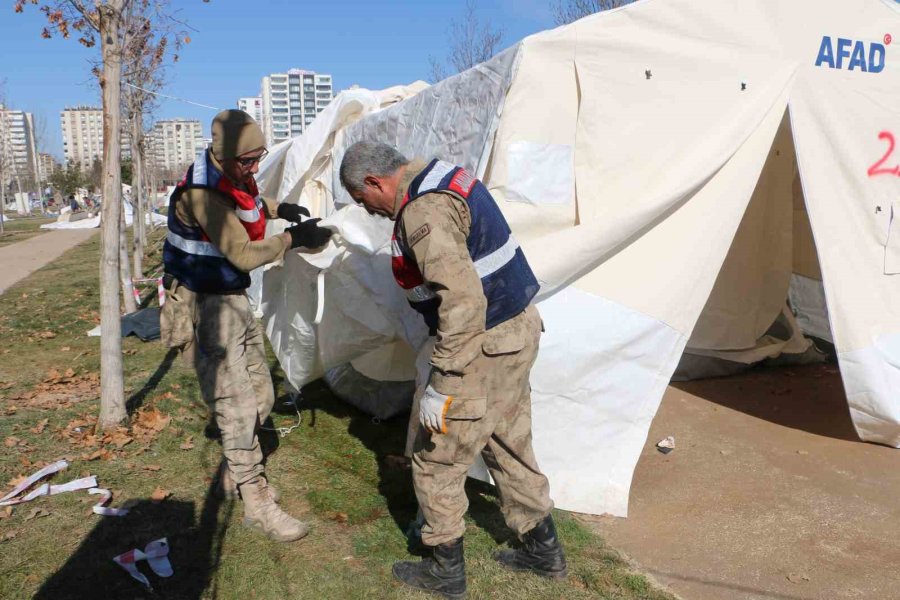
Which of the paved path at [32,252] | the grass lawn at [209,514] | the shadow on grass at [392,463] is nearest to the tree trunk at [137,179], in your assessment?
the paved path at [32,252]

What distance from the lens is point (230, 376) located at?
3.52 meters

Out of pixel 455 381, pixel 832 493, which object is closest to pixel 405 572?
pixel 455 381

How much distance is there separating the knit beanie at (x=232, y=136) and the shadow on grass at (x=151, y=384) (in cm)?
278

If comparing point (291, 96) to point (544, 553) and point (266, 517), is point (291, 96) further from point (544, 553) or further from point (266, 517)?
point (544, 553)

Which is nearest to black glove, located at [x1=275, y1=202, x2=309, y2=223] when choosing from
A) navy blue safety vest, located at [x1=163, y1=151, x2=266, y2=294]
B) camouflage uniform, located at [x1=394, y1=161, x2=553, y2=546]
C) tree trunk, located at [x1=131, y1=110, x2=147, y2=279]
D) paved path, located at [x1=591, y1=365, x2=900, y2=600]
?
navy blue safety vest, located at [x1=163, y1=151, x2=266, y2=294]

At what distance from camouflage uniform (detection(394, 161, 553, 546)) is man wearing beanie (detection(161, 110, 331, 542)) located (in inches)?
38.8

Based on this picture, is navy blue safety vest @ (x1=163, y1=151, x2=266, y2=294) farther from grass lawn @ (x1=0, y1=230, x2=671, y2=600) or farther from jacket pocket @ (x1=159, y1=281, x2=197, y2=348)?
grass lawn @ (x1=0, y1=230, x2=671, y2=600)

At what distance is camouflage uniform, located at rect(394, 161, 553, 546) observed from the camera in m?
2.53

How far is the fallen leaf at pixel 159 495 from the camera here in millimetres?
3875

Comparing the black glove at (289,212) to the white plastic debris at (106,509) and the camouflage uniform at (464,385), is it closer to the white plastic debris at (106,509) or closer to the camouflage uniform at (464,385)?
the camouflage uniform at (464,385)

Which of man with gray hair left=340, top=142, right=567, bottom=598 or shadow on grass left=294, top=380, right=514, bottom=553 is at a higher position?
man with gray hair left=340, top=142, right=567, bottom=598

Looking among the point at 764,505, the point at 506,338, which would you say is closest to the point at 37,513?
the point at 506,338

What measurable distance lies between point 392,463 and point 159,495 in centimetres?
141

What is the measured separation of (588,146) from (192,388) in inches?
161
